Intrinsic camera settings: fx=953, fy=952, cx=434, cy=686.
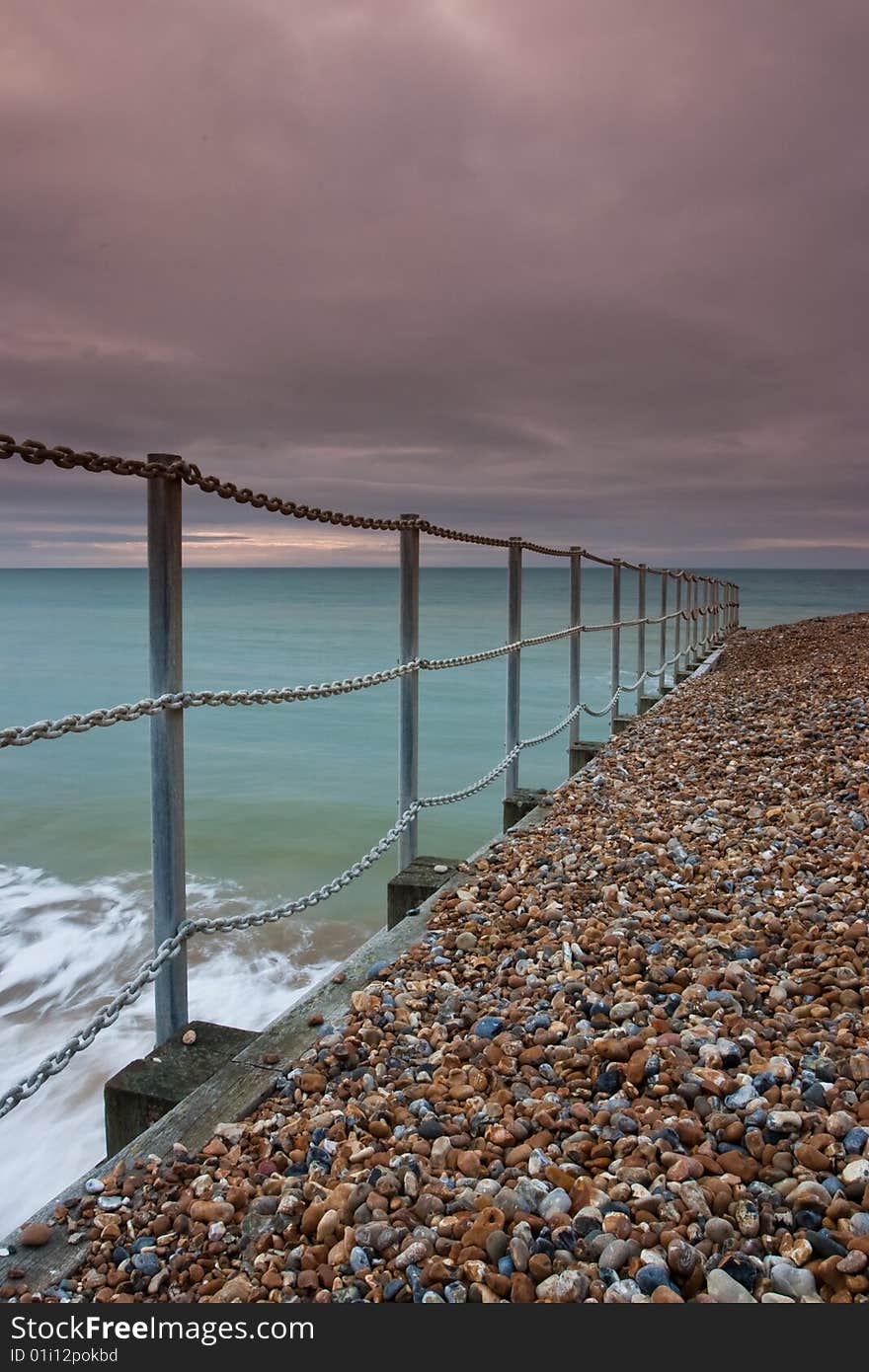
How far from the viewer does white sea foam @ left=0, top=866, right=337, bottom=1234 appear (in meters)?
4.64

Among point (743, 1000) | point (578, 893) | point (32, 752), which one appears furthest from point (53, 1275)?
point (32, 752)

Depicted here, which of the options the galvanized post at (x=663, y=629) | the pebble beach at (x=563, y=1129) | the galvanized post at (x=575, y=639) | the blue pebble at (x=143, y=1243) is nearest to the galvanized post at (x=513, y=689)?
the galvanized post at (x=575, y=639)

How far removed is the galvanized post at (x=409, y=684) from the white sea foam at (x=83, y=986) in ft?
7.74

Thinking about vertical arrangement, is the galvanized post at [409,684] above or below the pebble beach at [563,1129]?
above

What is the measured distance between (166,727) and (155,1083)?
0.86 m

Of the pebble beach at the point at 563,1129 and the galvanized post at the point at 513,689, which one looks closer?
the pebble beach at the point at 563,1129

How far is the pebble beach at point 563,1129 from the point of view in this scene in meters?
1.57

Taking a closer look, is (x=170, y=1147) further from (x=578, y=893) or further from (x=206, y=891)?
(x=206, y=891)

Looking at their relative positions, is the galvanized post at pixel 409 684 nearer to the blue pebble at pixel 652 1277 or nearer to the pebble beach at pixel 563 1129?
A: the pebble beach at pixel 563 1129

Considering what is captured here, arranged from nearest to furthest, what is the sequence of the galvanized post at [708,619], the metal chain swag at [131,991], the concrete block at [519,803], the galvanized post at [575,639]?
the metal chain swag at [131,991]
the concrete block at [519,803]
the galvanized post at [575,639]
the galvanized post at [708,619]

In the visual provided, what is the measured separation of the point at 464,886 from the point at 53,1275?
2.05 meters

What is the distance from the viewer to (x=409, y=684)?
3.93m

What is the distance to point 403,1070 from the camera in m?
2.25

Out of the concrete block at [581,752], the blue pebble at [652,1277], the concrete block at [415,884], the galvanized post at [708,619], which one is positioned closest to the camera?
the blue pebble at [652,1277]
